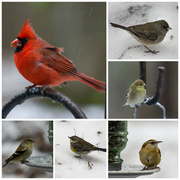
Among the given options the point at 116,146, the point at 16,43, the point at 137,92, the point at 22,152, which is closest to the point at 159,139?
the point at 116,146

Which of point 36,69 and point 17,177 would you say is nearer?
point 36,69

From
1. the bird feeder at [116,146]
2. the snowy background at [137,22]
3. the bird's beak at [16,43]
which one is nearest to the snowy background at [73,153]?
the bird feeder at [116,146]

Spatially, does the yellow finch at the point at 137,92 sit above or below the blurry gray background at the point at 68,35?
below

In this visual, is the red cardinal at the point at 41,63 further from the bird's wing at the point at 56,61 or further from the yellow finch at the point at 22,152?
the yellow finch at the point at 22,152

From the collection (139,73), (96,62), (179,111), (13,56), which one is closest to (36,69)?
(13,56)

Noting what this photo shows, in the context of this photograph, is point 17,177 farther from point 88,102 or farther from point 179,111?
point 179,111

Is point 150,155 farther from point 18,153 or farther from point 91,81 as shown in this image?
point 18,153
